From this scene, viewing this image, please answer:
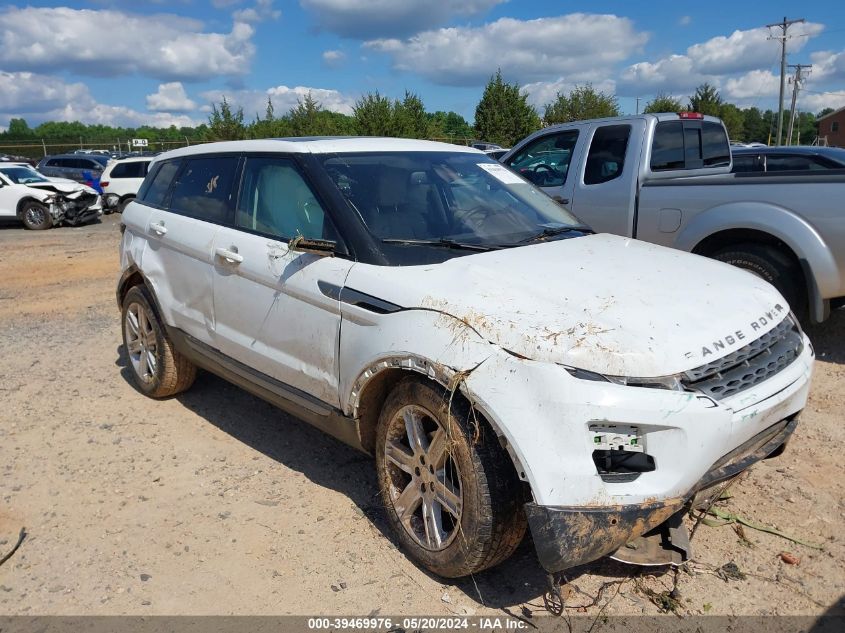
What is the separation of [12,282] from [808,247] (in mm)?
9938

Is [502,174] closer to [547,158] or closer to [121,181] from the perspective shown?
[547,158]

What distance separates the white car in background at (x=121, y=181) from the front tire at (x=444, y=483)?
18035mm

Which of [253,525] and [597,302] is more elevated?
[597,302]

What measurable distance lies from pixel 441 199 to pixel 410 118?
93.2ft

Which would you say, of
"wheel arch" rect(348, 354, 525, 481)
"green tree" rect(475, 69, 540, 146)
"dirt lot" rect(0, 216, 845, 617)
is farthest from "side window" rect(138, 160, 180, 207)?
"green tree" rect(475, 69, 540, 146)

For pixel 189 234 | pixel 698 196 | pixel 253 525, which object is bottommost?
pixel 253 525

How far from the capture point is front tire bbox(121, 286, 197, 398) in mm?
4812

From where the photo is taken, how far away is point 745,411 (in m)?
2.56

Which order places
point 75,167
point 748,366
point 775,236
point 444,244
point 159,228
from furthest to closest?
point 75,167 → point 775,236 → point 159,228 → point 444,244 → point 748,366

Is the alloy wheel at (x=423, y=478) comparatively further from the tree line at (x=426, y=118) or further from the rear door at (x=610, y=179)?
the tree line at (x=426, y=118)

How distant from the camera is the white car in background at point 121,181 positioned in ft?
62.0

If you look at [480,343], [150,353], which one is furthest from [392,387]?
[150,353]

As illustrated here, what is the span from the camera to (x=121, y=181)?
18969mm

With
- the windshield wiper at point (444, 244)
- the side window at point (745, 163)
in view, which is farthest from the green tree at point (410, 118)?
the windshield wiper at point (444, 244)
